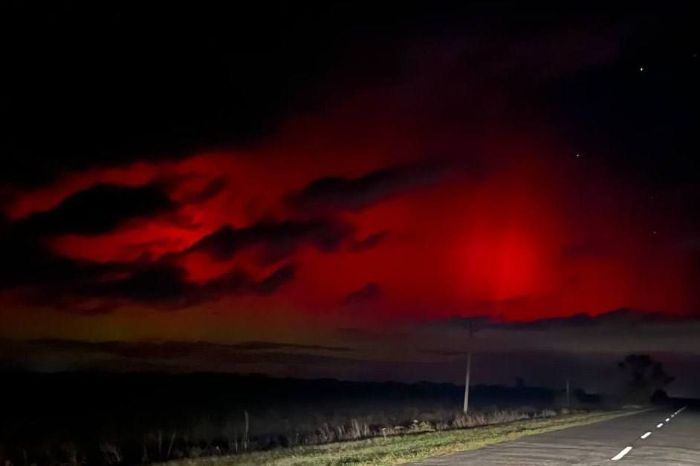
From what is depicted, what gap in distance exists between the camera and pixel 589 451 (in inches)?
810

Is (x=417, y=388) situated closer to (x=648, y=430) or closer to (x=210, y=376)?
(x=210, y=376)

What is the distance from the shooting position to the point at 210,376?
131 meters

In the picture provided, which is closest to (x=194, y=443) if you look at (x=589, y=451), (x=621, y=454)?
(x=589, y=451)

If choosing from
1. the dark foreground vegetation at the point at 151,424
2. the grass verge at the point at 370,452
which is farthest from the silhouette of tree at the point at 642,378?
the grass verge at the point at 370,452

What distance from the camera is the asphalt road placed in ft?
58.4

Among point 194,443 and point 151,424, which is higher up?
point 194,443

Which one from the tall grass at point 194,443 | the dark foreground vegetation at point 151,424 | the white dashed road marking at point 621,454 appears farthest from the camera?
the dark foreground vegetation at point 151,424

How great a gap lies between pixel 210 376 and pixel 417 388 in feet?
110

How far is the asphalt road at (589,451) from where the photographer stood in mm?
17812

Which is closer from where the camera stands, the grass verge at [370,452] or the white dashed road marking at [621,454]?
the grass verge at [370,452]

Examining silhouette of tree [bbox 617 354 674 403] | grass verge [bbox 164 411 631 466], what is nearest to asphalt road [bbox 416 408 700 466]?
grass verge [bbox 164 411 631 466]

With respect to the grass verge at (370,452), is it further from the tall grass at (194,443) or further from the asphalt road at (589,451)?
the tall grass at (194,443)

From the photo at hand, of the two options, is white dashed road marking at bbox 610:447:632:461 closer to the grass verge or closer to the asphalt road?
the asphalt road

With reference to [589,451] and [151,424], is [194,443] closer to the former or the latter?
[589,451]
